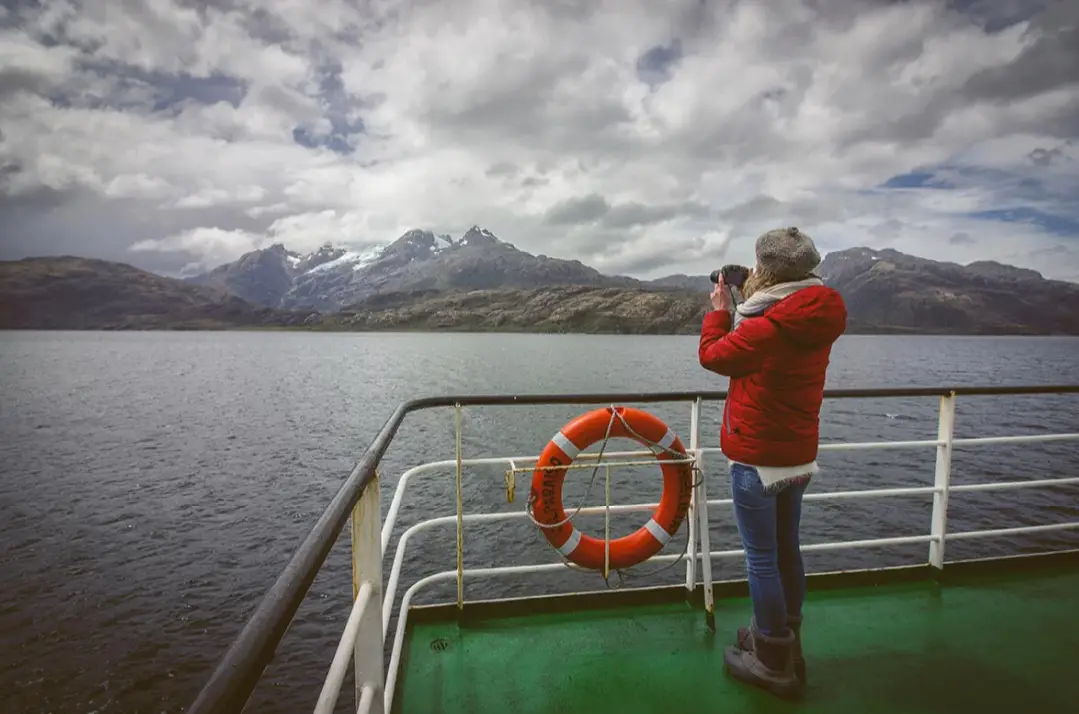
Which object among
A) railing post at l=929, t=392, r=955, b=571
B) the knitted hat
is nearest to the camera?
the knitted hat

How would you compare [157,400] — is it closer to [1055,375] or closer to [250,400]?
[250,400]

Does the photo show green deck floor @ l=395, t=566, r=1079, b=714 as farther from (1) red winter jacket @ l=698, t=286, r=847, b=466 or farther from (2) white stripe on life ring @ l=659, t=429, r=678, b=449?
(1) red winter jacket @ l=698, t=286, r=847, b=466

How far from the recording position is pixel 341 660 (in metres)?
1.24

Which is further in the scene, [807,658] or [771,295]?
[807,658]

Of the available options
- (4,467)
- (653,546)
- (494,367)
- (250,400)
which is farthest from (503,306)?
(653,546)

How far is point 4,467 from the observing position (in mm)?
15352

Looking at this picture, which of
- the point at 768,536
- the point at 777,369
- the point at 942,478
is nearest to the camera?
the point at 777,369

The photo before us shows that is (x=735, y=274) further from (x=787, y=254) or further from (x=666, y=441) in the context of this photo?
(x=666, y=441)


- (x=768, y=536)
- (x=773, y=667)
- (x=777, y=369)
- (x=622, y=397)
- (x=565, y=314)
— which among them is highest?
(x=777, y=369)

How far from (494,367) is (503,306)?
138 meters

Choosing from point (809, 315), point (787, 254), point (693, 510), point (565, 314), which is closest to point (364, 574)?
point (809, 315)

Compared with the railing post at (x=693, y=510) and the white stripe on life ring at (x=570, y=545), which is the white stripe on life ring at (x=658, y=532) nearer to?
the railing post at (x=693, y=510)

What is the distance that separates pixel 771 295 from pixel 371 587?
61.6 inches

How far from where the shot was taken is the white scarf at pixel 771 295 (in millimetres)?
2090
